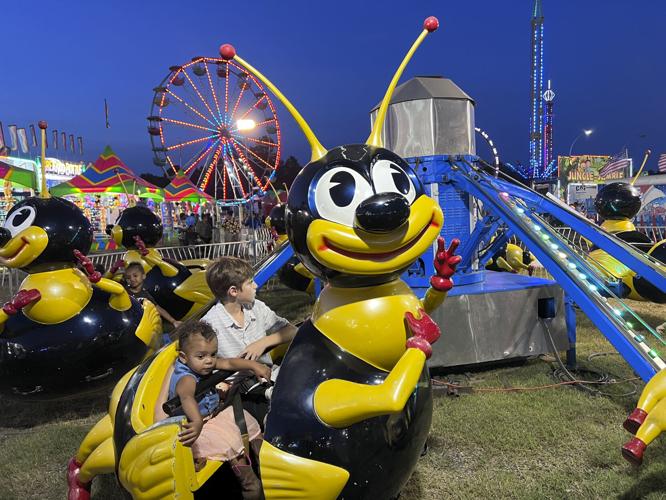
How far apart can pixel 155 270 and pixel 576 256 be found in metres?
4.85

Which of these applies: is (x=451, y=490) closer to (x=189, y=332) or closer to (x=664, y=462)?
(x=664, y=462)

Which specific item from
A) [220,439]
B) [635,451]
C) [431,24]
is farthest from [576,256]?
[220,439]

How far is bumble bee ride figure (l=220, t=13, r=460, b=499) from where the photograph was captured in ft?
6.16

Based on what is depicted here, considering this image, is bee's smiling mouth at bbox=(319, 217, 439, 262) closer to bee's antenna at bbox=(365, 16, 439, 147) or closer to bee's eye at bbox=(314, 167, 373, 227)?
bee's eye at bbox=(314, 167, 373, 227)

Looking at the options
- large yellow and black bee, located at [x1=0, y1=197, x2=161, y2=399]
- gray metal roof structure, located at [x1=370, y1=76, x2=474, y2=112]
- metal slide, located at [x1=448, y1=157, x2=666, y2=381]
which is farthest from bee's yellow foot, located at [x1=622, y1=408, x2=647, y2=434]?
large yellow and black bee, located at [x1=0, y1=197, x2=161, y2=399]

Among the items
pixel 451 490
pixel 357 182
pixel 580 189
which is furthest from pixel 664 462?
pixel 580 189

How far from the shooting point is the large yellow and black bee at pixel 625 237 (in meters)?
5.59

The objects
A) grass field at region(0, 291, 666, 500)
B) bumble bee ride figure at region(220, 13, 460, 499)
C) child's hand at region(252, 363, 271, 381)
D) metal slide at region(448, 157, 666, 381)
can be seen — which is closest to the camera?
bumble bee ride figure at region(220, 13, 460, 499)

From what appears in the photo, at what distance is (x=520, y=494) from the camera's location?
2924 millimetres

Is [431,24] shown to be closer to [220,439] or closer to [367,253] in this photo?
[367,253]

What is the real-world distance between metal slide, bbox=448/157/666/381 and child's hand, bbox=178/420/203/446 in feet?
6.53

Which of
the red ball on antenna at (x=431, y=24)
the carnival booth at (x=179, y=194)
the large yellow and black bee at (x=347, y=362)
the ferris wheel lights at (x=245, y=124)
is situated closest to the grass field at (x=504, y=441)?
the large yellow and black bee at (x=347, y=362)

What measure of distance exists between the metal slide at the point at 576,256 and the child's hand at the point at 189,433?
199 cm

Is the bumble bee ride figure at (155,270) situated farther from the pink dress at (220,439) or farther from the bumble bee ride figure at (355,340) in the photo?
the bumble bee ride figure at (355,340)
